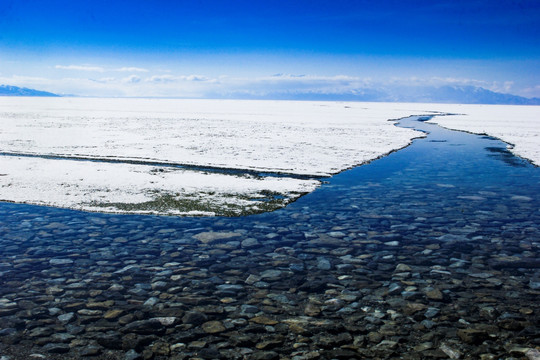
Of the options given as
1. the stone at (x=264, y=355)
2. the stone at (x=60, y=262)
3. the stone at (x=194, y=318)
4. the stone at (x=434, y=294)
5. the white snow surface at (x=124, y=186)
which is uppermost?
the white snow surface at (x=124, y=186)

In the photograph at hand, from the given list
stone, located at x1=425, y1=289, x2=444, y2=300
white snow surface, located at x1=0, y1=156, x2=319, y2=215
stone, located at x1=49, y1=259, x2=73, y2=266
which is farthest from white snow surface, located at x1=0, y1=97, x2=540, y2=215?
stone, located at x1=425, y1=289, x2=444, y2=300

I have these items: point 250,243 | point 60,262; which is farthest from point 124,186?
point 250,243

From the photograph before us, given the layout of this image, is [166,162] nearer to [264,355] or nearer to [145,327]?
[145,327]

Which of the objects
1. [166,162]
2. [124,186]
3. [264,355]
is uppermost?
[166,162]

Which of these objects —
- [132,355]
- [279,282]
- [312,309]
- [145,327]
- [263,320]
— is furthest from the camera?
[279,282]

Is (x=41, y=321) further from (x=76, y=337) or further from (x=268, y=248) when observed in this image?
(x=268, y=248)

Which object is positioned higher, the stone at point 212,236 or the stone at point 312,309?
the stone at point 212,236

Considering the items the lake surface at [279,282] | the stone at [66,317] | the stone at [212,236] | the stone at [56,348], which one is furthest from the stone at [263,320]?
the stone at [212,236]

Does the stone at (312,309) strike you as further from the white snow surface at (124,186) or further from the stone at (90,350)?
the white snow surface at (124,186)

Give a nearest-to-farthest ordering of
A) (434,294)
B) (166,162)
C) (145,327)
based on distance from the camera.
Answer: (145,327) < (434,294) < (166,162)
